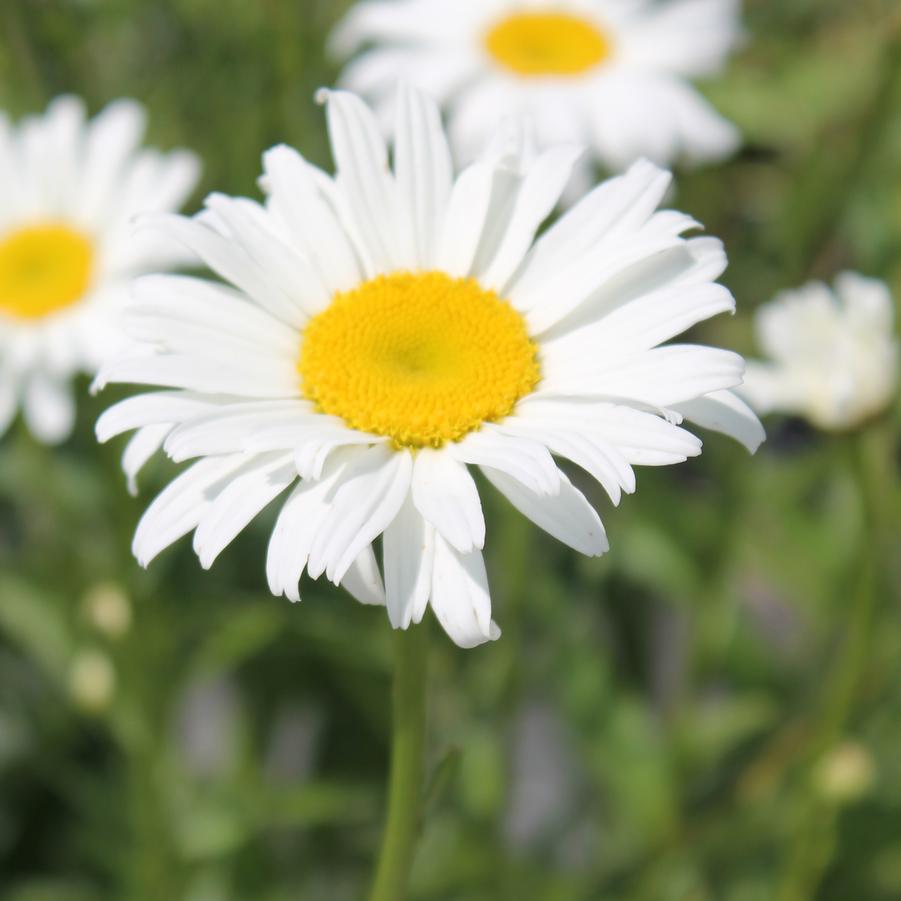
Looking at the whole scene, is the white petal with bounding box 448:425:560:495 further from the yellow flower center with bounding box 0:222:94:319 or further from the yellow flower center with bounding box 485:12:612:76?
the yellow flower center with bounding box 485:12:612:76

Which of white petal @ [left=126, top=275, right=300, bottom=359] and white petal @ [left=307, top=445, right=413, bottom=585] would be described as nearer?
white petal @ [left=307, top=445, right=413, bottom=585]

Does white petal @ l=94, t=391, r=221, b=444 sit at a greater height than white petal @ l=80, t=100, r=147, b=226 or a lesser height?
lesser

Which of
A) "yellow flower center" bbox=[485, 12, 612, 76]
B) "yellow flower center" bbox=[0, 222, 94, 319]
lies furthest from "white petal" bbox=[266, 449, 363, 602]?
"yellow flower center" bbox=[485, 12, 612, 76]

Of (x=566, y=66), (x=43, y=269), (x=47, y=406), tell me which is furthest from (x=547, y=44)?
(x=47, y=406)

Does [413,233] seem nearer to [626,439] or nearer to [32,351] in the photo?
[626,439]

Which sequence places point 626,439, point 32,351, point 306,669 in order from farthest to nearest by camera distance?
point 306,669 → point 32,351 → point 626,439

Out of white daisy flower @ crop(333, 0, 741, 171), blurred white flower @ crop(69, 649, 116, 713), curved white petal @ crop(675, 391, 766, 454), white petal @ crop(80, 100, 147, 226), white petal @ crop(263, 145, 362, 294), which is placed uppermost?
white daisy flower @ crop(333, 0, 741, 171)

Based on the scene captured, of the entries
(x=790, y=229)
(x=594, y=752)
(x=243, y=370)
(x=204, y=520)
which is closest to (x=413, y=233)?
(x=243, y=370)
